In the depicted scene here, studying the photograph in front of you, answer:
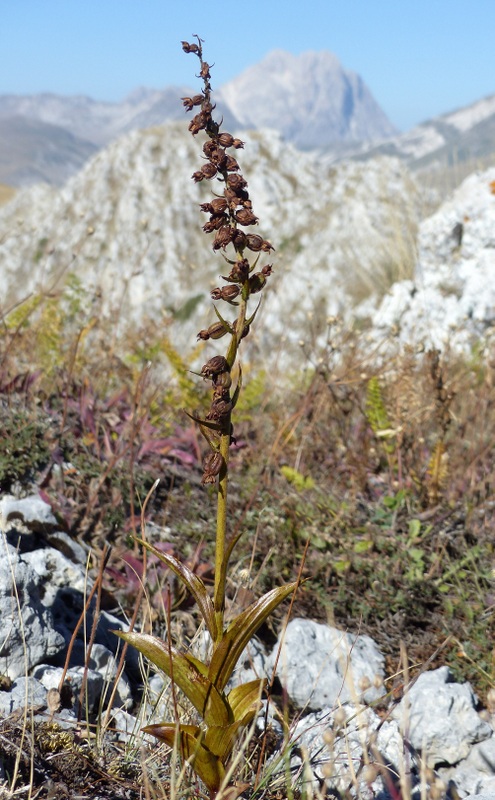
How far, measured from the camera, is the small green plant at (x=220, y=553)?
1.54 m

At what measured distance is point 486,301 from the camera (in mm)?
7352

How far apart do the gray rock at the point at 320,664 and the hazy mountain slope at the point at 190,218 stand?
938 cm

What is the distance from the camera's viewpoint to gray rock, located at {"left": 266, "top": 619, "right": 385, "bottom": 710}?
250 centimetres

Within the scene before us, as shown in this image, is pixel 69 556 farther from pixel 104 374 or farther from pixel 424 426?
pixel 424 426

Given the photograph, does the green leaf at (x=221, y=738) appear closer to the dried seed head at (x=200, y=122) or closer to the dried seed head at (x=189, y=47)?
the dried seed head at (x=200, y=122)

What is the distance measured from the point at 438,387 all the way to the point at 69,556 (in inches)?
78.7

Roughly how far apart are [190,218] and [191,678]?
25.5m

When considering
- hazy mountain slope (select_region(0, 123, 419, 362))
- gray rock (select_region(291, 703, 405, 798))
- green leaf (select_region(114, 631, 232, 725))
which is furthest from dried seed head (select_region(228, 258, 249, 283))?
hazy mountain slope (select_region(0, 123, 419, 362))

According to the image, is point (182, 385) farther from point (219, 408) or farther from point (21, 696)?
point (219, 408)

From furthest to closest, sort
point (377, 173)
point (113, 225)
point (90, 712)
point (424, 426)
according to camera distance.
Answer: point (113, 225) < point (377, 173) < point (424, 426) < point (90, 712)

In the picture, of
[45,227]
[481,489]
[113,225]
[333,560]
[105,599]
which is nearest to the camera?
[105,599]

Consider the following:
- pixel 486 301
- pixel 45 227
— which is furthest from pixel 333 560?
pixel 45 227

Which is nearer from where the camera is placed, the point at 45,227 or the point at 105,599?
the point at 105,599

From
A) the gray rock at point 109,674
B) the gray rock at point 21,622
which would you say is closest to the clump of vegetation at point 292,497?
the gray rock at point 109,674
